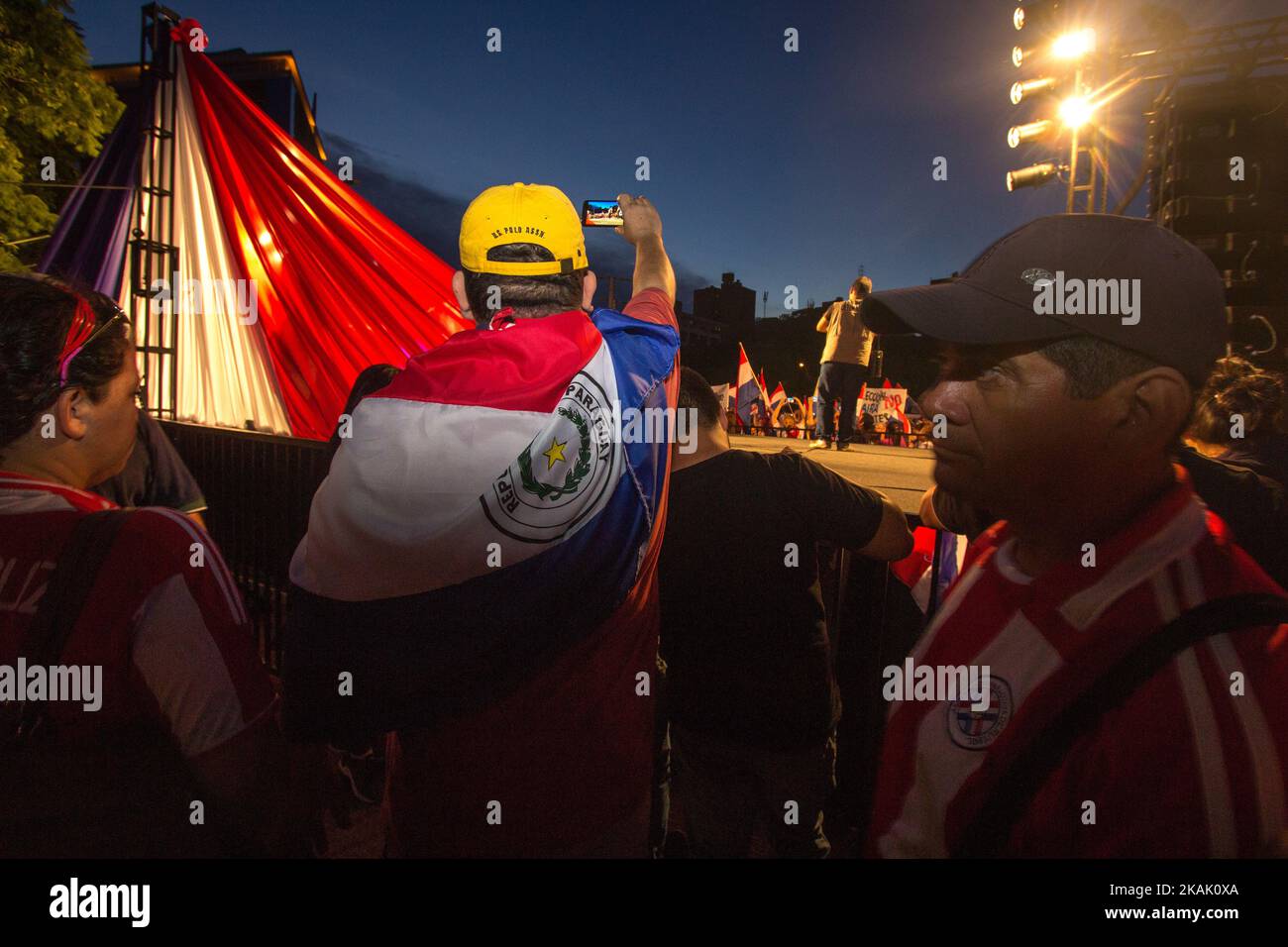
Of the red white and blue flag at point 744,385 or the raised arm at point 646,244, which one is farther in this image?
the red white and blue flag at point 744,385

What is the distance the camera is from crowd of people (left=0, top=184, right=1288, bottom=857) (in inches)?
31.2

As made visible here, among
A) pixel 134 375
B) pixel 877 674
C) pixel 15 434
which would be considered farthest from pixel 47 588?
pixel 877 674

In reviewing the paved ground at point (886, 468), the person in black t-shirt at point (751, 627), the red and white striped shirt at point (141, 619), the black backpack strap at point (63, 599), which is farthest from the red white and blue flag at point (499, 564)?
the paved ground at point (886, 468)

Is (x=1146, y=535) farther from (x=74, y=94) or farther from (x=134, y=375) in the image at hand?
(x=74, y=94)

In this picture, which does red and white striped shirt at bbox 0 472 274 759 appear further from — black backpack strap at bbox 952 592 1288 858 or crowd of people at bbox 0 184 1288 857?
black backpack strap at bbox 952 592 1288 858

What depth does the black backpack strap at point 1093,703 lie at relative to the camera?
723 millimetres

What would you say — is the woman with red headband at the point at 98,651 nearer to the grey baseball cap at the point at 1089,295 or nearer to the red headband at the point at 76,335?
the red headband at the point at 76,335

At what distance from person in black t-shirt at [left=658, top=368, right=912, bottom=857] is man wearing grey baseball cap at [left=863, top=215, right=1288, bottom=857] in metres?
0.75

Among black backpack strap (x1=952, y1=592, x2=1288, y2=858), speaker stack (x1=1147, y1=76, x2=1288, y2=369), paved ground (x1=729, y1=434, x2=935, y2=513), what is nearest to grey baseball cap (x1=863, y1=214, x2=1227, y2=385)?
black backpack strap (x1=952, y1=592, x2=1288, y2=858)

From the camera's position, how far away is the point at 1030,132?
1072 centimetres

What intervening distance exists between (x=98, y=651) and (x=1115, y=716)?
141cm

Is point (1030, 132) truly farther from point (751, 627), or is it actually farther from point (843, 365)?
point (751, 627)

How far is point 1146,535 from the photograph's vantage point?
838 millimetres

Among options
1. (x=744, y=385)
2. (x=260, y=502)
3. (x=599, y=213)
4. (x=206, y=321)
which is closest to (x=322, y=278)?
(x=206, y=321)
